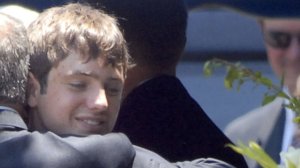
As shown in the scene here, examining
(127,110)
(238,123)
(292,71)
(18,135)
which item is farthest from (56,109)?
(238,123)

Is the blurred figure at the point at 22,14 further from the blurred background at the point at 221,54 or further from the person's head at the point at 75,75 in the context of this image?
the blurred background at the point at 221,54

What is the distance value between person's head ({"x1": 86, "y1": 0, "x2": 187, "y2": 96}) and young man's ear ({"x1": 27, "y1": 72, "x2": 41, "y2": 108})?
0.38 metres

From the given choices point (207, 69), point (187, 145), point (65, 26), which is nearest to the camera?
point (207, 69)

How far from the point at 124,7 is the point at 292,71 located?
1.77ft

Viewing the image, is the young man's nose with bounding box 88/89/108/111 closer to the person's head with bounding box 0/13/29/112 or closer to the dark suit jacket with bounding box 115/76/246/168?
the person's head with bounding box 0/13/29/112

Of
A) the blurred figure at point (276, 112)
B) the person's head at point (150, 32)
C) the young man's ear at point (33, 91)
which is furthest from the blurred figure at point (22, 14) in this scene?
the blurred figure at point (276, 112)

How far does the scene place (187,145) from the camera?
226cm

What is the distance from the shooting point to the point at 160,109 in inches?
91.0

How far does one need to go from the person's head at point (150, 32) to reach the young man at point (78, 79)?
1.11ft

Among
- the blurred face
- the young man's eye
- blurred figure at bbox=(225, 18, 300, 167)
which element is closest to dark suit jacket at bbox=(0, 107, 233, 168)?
the young man's eye

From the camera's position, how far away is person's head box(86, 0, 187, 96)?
7.98 ft

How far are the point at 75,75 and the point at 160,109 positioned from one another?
38 centimetres

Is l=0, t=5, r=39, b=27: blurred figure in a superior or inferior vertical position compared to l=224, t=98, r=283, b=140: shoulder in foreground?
superior

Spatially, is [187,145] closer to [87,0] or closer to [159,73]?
[159,73]
